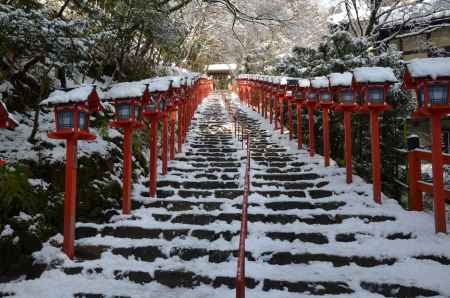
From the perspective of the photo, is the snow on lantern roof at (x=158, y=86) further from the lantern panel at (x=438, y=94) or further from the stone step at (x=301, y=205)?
the lantern panel at (x=438, y=94)

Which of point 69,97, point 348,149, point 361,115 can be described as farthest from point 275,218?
point 361,115

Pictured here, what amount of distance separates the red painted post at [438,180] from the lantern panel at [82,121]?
17.8 ft

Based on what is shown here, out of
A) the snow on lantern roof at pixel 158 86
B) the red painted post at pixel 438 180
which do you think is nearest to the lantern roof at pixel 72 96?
the snow on lantern roof at pixel 158 86

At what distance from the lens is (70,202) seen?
207 inches

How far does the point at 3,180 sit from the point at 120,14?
5844 millimetres

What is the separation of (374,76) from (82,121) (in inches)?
206

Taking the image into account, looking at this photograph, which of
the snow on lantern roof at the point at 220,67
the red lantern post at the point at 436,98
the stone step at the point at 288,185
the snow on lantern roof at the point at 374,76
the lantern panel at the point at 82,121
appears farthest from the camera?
the snow on lantern roof at the point at 220,67

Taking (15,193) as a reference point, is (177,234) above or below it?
below

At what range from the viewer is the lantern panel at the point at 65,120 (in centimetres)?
523

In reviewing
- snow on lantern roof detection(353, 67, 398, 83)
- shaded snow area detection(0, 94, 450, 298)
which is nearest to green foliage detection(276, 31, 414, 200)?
shaded snow area detection(0, 94, 450, 298)

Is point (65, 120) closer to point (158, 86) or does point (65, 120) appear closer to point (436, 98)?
point (158, 86)

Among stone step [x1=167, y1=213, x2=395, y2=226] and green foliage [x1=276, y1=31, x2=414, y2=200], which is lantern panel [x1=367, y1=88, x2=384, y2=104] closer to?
stone step [x1=167, y1=213, x2=395, y2=226]

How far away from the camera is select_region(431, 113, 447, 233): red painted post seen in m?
5.50

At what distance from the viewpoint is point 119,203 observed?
695 cm
